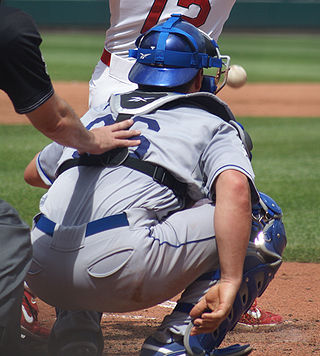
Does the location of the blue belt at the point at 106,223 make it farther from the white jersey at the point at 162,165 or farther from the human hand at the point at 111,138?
the human hand at the point at 111,138

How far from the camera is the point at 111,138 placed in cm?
241

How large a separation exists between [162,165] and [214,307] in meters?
0.52

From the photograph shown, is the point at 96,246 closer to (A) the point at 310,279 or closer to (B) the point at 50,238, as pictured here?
(B) the point at 50,238

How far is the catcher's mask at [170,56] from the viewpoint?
2562 mm

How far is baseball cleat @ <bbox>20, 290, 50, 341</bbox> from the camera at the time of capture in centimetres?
316

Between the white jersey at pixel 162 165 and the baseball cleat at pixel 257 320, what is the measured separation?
1.15 metres

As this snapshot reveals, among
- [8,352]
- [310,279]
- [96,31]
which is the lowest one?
[96,31]

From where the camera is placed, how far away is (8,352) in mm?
2254

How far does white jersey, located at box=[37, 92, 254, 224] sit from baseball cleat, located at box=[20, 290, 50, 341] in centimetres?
91

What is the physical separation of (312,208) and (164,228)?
12.6 ft

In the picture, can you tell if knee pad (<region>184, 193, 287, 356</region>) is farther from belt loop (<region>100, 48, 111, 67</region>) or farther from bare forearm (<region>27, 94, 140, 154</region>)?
belt loop (<region>100, 48, 111, 67</region>)

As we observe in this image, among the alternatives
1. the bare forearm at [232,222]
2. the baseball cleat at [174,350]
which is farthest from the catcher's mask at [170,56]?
the baseball cleat at [174,350]

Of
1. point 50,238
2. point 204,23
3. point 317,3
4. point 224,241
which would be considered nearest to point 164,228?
point 224,241

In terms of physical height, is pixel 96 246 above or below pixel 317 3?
above
